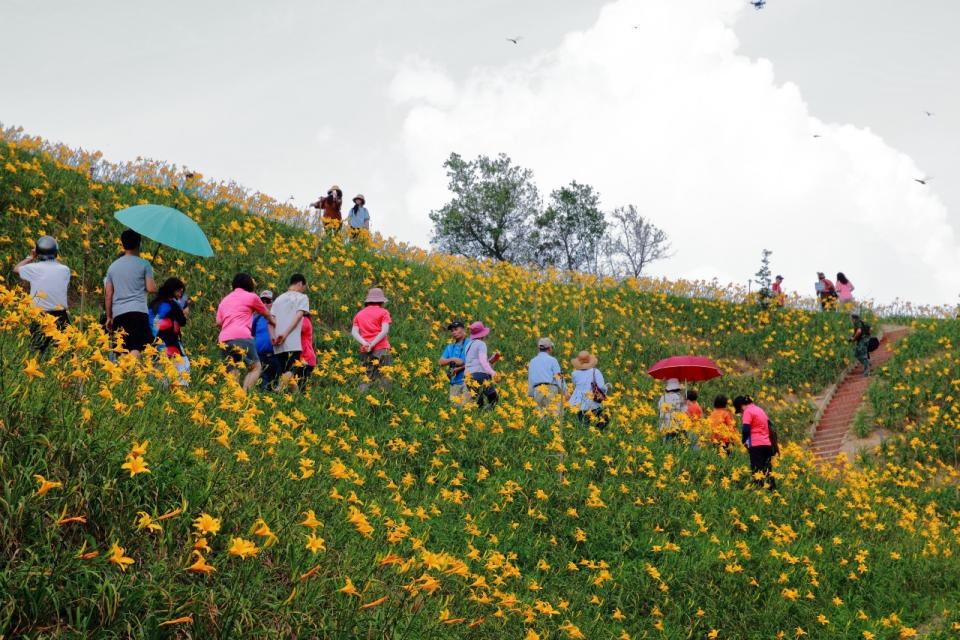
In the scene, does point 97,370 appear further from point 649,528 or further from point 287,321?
point 649,528

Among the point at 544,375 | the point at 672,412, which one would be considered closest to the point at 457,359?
the point at 544,375

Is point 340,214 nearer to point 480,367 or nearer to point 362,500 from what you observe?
point 480,367

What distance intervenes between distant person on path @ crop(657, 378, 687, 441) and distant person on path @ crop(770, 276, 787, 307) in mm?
11950

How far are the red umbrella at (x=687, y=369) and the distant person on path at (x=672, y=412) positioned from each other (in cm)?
20

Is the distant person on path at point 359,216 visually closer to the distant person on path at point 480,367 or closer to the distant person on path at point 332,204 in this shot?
the distant person on path at point 332,204

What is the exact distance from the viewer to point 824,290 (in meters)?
25.3

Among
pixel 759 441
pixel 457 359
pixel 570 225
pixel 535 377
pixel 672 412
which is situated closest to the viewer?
pixel 759 441

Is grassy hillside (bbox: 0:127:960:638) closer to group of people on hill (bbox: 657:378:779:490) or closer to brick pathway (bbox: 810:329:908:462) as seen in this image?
group of people on hill (bbox: 657:378:779:490)

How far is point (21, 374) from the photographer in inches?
165

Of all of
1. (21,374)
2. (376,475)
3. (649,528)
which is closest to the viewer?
(21,374)

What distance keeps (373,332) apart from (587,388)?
3.10 meters

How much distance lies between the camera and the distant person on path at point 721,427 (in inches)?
420

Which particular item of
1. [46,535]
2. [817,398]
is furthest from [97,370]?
[817,398]

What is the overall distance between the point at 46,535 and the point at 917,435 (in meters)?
17.0
